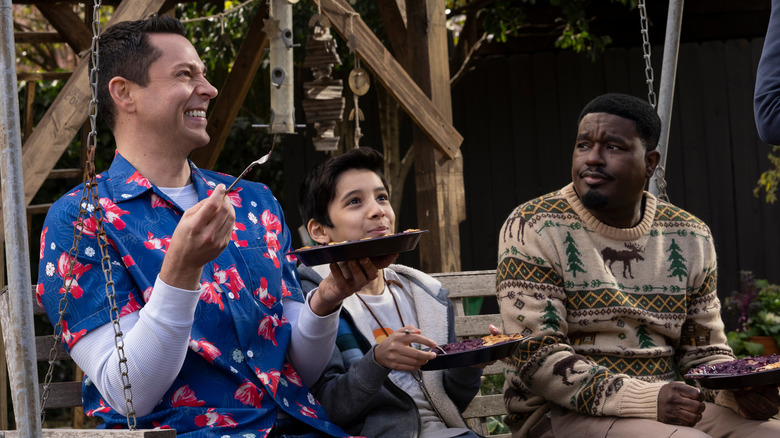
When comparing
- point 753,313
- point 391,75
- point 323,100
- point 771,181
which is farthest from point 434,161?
point 771,181

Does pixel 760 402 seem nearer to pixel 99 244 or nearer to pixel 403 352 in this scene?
pixel 403 352

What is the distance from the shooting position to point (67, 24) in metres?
6.08

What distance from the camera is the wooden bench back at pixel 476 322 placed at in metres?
3.26

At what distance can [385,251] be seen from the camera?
2287 millimetres

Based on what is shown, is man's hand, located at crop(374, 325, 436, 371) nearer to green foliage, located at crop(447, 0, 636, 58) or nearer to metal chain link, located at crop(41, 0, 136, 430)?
metal chain link, located at crop(41, 0, 136, 430)

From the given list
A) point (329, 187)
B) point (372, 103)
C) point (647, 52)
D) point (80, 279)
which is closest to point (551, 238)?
→ point (329, 187)

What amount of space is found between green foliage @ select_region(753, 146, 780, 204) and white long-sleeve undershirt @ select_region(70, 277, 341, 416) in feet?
Result: 18.7

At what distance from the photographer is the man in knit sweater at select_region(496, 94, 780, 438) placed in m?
2.66

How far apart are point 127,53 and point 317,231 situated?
89 centimetres

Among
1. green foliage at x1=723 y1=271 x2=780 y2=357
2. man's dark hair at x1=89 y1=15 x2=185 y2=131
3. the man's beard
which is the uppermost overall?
man's dark hair at x1=89 y1=15 x2=185 y2=131

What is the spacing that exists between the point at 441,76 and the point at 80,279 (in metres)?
2.88

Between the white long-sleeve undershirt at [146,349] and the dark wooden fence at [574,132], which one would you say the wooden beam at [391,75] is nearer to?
the white long-sleeve undershirt at [146,349]

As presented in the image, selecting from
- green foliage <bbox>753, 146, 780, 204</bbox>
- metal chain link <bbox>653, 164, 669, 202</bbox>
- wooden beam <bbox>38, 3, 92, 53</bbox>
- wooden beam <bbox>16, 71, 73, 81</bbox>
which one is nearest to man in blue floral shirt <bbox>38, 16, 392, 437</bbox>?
metal chain link <bbox>653, 164, 669, 202</bbox>

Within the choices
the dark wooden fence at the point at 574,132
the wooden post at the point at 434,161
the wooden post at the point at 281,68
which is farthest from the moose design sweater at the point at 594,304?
the dark wooden fence at the point at 574,132
